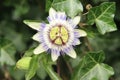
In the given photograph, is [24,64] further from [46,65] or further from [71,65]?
[71,65]

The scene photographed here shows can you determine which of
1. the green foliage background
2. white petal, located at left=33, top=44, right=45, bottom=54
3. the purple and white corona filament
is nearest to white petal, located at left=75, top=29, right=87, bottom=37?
the purple and white corona filament

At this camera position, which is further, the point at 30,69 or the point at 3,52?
the point at 3,52

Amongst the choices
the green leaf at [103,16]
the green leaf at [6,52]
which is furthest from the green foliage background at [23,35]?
the green leaf at [103,16]

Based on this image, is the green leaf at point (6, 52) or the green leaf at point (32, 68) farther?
the green leaf at point (6, 52)

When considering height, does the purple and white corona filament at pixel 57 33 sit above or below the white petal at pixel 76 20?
below

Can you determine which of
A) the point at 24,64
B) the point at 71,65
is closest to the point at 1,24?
the point at 71,65

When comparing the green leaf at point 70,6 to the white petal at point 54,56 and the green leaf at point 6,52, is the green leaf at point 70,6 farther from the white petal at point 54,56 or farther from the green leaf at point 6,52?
the green leaf at point 6,52

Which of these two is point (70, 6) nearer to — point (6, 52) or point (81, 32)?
point (81, 32)
